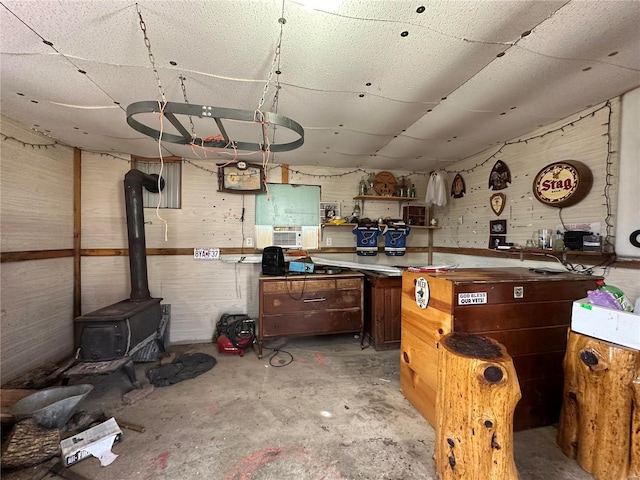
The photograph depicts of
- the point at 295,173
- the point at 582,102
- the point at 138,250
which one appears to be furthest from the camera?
the point at 295,173

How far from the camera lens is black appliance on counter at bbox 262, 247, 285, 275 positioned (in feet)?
9.89

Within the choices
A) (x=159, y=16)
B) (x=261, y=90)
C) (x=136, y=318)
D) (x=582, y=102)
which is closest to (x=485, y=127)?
(x=582, y=102)

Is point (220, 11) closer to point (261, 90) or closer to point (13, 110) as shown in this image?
point (261, 90)

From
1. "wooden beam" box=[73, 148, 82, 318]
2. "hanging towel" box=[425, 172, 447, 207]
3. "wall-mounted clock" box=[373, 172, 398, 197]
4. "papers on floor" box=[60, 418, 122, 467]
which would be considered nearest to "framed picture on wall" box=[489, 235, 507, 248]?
"hanging towel" box=[425, 172, 447, 207]

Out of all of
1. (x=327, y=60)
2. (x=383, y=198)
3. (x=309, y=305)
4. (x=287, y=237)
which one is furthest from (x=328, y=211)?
(x=327, y=60)

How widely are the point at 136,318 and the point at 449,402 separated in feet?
9.14

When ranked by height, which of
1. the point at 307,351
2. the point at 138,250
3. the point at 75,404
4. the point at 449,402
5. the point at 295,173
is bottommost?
the point at 307,351

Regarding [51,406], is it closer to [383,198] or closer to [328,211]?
[328,211]

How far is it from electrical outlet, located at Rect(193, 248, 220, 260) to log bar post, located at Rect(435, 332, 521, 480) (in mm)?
3097

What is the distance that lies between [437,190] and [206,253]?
3458 mm

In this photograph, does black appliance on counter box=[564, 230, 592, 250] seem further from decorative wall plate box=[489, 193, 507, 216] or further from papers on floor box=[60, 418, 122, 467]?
papers on floor box=[60, 418, 122, 467]

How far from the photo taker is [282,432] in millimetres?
1759

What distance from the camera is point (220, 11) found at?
120 cm

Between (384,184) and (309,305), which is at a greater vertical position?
(384,184)
